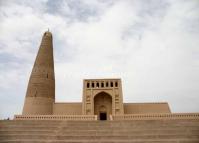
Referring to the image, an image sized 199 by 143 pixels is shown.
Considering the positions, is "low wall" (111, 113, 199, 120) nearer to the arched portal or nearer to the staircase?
the arched portal

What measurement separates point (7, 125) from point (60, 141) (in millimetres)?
3296

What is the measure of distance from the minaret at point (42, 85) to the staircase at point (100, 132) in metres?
8.90

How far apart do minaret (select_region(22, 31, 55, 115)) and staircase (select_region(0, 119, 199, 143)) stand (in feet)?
29.2

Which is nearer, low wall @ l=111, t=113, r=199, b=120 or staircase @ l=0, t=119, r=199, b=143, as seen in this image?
staircase @ l=0, t=119, r=199, b=143

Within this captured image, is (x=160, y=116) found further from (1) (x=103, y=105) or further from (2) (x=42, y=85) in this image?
(2) (x=42, y=85)

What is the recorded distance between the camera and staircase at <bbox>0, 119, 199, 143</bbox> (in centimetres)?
902

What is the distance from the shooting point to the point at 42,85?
21000mm

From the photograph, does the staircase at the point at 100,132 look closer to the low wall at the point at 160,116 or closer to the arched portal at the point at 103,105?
the low wall at the point at 160,116

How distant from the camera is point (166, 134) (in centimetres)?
936

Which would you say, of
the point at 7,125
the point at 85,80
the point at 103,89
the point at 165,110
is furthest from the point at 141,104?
the point at 7,125

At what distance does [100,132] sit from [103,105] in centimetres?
1152

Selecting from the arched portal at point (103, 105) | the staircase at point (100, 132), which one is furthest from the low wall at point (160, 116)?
the staircase at point (100, 132)

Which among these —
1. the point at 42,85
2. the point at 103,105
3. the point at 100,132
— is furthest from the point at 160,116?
the point at 42,85

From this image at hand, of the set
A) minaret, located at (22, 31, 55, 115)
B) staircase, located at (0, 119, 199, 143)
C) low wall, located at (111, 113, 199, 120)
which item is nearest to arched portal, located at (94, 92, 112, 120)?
minaret, located at (22, 31, 55, 115)
